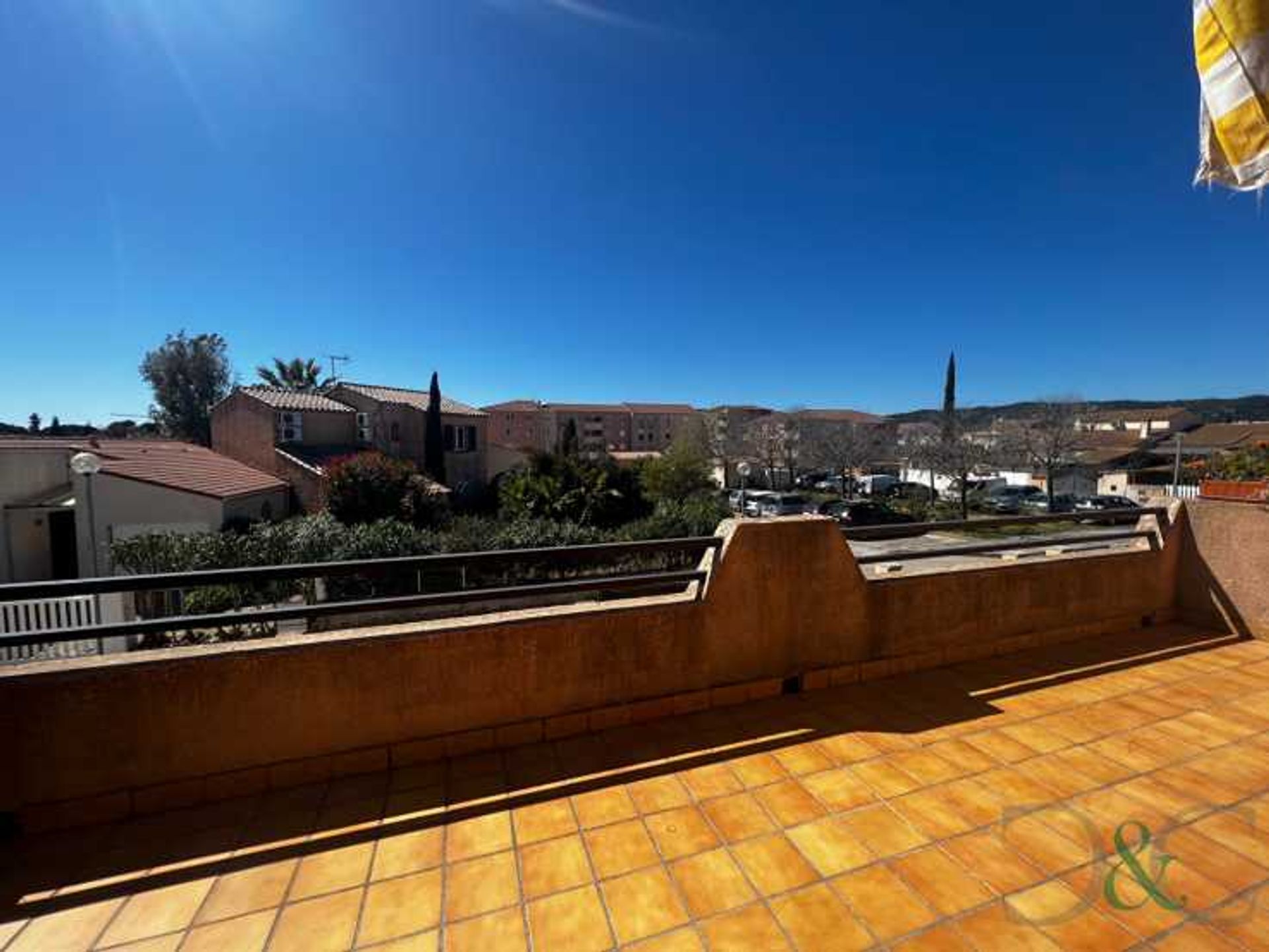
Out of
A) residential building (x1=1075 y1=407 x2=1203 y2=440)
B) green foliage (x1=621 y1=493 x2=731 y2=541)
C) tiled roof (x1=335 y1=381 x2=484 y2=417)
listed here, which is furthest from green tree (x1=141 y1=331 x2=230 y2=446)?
residential building (x1=1075 y1=407 x2=1203 y2=440)

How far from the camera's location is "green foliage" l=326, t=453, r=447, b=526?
49.1ft

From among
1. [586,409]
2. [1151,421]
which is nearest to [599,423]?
[586,409]

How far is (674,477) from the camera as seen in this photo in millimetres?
23188

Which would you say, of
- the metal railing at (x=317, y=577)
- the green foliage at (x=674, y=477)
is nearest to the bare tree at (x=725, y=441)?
the green foliage at (x=674, y=477)

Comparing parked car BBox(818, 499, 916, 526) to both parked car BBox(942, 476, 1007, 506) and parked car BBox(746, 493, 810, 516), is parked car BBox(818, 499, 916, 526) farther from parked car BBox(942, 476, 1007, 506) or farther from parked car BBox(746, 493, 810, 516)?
parked car BBox(942, 476, 1007, 506)

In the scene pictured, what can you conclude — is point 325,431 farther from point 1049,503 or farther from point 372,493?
point 1049,503

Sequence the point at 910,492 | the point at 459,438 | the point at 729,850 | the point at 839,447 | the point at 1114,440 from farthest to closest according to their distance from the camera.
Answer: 1. the point at 1114,440
2. the point at 839,447
3. the point at 910,492
4. the point at 459,438
5. the point at 729,850

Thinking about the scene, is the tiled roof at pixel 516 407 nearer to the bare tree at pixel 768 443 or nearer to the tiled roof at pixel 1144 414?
the bare tree at pixel 768 443

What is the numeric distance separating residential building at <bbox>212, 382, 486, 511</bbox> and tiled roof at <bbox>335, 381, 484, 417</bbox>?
65 millimetres

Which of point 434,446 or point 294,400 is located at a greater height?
point 294,400

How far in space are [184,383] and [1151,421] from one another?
78743 mm

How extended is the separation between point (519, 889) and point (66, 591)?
7.06 feet

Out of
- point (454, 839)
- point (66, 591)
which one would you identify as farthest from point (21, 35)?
point (454, 839)

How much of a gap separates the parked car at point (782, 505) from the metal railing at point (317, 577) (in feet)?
81.7
